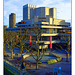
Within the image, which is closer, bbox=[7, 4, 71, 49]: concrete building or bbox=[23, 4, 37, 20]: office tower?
bbox=[7, 4, 71, 49]: concrete building

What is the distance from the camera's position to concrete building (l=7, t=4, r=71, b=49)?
105 feet

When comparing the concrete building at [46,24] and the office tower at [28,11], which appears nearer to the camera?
the concrete building at [46,24]

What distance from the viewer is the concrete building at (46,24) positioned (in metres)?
32.1

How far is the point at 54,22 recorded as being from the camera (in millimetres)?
35281

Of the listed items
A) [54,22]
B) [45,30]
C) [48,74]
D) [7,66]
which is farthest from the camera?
[54,22]

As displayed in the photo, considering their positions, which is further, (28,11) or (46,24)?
(28,11)

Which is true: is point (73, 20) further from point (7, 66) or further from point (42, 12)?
point (42, 12)

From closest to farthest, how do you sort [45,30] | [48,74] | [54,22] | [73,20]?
[73,20], [48,74], [45,30], [54,22]

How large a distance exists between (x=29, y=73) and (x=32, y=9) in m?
29.4

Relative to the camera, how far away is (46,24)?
1341 inches

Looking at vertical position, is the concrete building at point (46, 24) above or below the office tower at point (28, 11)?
below

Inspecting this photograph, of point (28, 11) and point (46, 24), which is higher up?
point (28, 11)

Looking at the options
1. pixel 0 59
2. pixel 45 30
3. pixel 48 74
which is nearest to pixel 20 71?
pixel 48 74

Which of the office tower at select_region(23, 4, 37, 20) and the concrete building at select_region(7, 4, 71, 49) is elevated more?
the office tower at select_region(23, 4, 37, 20)
